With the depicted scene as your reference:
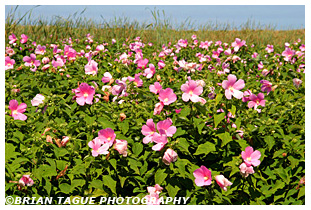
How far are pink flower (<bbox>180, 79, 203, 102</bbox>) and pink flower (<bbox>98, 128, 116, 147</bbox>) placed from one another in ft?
1.77

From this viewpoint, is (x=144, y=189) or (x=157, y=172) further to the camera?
(x=144, y=189)

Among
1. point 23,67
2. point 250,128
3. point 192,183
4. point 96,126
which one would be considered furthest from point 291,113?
point 23,67

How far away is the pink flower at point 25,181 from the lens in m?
2.06

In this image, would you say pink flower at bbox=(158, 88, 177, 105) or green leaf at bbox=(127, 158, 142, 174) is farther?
pink flower at bbox=(158, 88, 177, 105)

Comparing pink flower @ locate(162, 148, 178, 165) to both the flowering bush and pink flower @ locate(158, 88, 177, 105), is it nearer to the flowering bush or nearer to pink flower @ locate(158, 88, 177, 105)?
the flowering bush

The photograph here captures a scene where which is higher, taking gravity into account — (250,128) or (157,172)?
(250,128)

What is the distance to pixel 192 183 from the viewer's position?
2297 millimetres

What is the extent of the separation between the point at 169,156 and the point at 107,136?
0.41 m

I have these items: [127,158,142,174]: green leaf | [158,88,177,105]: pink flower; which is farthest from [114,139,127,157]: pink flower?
[158,88,177,105]: pink flower

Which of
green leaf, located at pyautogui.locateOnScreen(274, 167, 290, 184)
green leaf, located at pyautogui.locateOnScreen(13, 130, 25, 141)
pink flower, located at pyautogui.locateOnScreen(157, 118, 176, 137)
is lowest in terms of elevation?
green leaf, located at pyautogui.locateOnScreen(274, 167, 290, 184)

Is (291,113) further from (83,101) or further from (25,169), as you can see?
(25,169)

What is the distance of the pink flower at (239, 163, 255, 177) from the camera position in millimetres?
2156

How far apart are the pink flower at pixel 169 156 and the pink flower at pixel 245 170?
45 centimetres

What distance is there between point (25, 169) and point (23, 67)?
2046 millimetres
